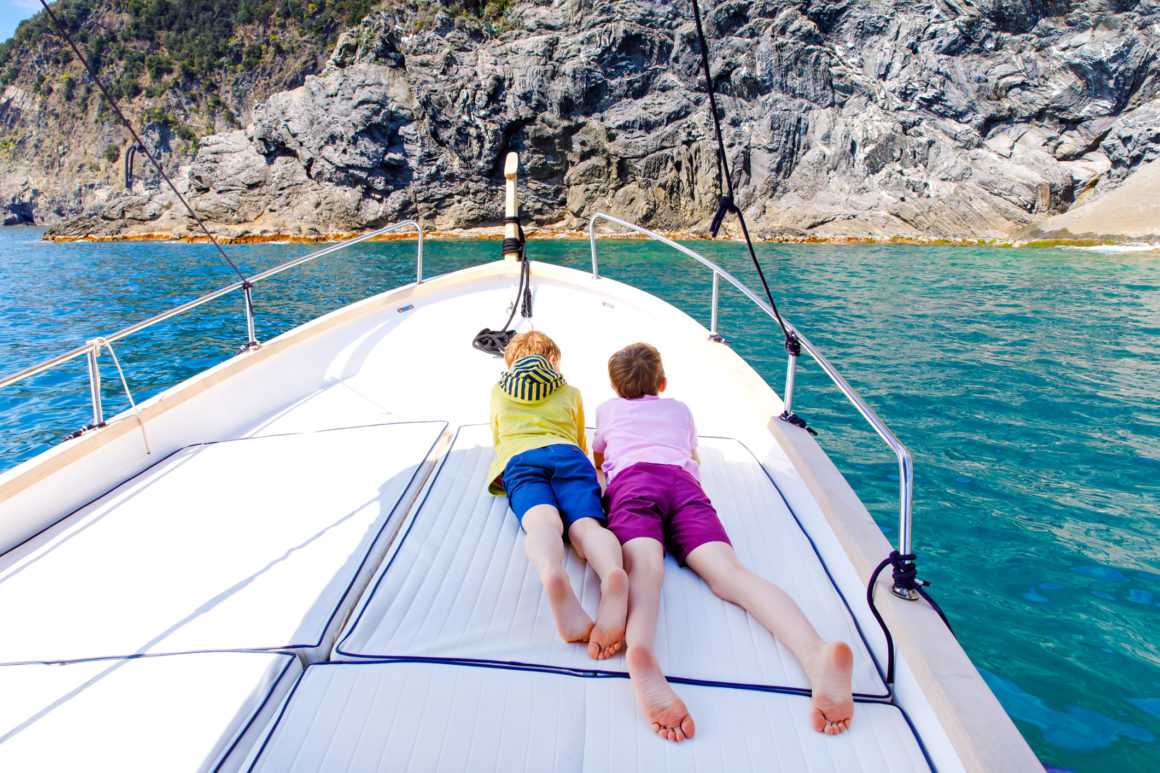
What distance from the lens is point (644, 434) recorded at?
1946 mm

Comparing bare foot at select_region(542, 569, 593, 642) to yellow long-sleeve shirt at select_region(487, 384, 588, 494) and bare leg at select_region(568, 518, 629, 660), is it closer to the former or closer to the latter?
bare leg at select_region(568, 518, 629, 660)

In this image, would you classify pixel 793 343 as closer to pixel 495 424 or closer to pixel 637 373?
pixel 637 373

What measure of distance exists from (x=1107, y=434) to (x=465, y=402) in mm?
4599

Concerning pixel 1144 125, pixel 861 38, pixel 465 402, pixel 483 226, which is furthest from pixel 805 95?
pixel 465 402

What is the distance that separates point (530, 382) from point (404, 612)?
88cm

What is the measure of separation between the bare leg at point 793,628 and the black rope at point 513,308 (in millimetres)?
2303

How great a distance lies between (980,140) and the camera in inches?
979

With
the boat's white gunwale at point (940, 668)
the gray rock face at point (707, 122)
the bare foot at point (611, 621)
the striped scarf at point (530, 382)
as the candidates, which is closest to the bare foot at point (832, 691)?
the boat's white gunwale at point (940, 668)

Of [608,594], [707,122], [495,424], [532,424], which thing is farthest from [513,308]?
[707,122]

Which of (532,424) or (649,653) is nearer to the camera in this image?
(649,653)

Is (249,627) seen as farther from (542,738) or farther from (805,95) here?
(805,95)

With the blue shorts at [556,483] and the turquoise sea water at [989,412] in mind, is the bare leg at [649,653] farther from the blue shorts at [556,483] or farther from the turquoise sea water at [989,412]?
the turquoise sea water at [989,412]

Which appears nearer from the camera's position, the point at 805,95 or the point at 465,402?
the point at 465,402

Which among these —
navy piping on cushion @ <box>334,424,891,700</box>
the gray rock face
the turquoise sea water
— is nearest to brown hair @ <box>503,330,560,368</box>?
navy piping on cushion @ <box>334,424,891,700</box>
